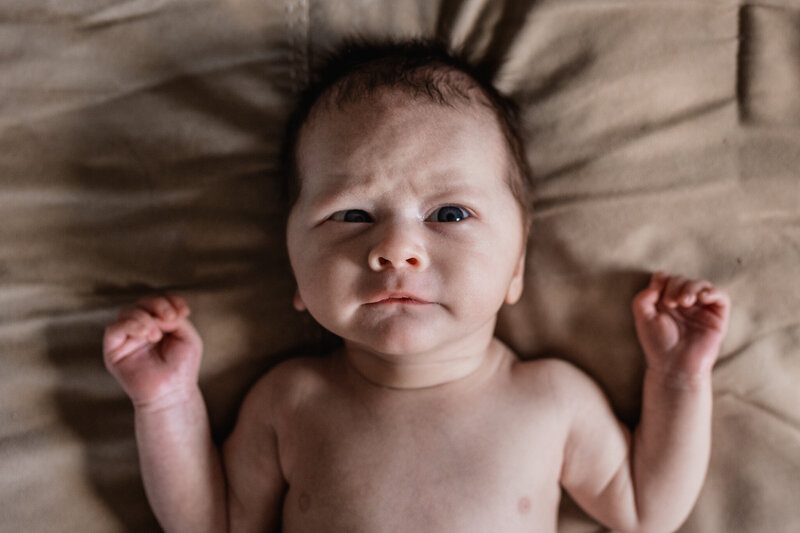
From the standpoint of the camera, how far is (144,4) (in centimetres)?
139

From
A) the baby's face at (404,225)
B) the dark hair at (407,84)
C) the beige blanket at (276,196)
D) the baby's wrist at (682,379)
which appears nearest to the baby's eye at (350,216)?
the baby's face at (404,225)

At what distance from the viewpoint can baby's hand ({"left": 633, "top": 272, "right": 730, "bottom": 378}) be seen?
125 centimetres

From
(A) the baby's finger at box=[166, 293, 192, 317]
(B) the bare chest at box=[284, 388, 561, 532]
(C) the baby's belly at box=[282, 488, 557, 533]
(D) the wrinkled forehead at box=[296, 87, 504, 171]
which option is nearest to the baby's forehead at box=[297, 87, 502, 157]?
(D) the wrinkled forehead at box=[296, 87, 504, 171]

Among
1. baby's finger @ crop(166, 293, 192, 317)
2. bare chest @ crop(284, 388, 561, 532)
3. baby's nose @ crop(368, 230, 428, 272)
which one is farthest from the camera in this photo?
baby's finger @ crop(166, 293, 192, 317)

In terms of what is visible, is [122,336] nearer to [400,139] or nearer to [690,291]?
[400,139]

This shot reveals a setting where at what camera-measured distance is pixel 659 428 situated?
126 cm

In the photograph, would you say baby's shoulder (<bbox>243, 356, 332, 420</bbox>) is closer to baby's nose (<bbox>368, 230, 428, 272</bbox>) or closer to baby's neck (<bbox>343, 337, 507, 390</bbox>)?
baby's neck (<bbox>343, 337, 507, 390</bbox>)

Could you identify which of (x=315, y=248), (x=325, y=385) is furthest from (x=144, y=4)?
(x=325, y=385)

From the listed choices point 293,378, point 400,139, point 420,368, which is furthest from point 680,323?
point 293,378

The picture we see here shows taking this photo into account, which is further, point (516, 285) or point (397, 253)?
point (516, 285)

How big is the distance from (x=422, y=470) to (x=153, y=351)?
1.69ft

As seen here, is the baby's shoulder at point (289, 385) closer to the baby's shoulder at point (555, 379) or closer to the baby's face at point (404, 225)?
the baby's face at point (404, 225)

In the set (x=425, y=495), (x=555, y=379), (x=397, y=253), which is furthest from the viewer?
(x=555, y=379)

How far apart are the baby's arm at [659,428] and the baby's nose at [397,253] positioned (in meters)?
0.41
